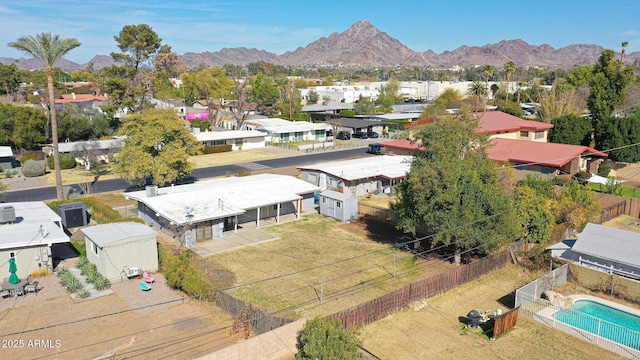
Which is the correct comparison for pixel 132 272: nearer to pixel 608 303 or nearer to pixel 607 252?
pixel 608 303

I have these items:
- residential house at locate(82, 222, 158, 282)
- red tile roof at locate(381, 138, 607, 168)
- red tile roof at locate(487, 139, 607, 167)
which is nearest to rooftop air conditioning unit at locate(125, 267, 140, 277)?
residential house at locate(82, 222, 158, 282)

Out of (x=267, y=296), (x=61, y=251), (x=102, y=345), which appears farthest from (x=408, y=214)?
(x=61, y=251)

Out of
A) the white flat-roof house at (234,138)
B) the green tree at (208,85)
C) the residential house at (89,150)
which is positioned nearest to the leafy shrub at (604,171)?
the white flat-roof house at (234,138)

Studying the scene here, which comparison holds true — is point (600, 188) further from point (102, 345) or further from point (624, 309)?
point (102, 345)

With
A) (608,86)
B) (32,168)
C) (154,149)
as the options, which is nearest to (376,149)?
(608,86)

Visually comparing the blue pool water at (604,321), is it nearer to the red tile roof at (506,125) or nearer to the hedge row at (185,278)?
the hedge row at (185,278)
